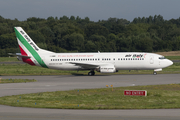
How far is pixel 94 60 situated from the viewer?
4819 cm

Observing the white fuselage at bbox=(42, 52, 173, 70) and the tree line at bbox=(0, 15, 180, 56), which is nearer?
the white fuselage at bbox=(42, 52, 173, 70)

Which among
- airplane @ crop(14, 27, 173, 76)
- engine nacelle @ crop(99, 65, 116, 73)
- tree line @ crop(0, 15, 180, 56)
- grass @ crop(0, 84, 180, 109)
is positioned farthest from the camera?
tree line @ crop(0, 15, 180, 56)

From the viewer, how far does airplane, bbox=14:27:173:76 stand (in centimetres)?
4725

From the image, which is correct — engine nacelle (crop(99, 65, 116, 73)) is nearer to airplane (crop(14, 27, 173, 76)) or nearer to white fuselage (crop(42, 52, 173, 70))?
airplane (crop(14, 27, 173, 76))

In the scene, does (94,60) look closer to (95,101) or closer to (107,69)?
(107,69)

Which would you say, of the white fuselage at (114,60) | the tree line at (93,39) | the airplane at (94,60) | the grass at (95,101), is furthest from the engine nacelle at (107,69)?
the tree line at (93,39)

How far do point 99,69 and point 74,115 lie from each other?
97.8 feet

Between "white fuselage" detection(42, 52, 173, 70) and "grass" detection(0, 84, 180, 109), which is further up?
"white fuselage" detection(42, 52, 173, 70)

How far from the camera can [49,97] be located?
25.0 m

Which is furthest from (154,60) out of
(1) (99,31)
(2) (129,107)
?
(1) (99,31)

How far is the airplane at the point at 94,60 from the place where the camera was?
47.2 metres

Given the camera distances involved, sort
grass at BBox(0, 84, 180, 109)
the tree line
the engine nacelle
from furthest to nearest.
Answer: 1. the tree line
2. the engine nacelle
3. grass at BBox(0, 84, 180, 109)

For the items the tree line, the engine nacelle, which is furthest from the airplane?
the tree line

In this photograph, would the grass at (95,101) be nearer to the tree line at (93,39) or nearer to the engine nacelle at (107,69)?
the engine nacelle at (107,69)
